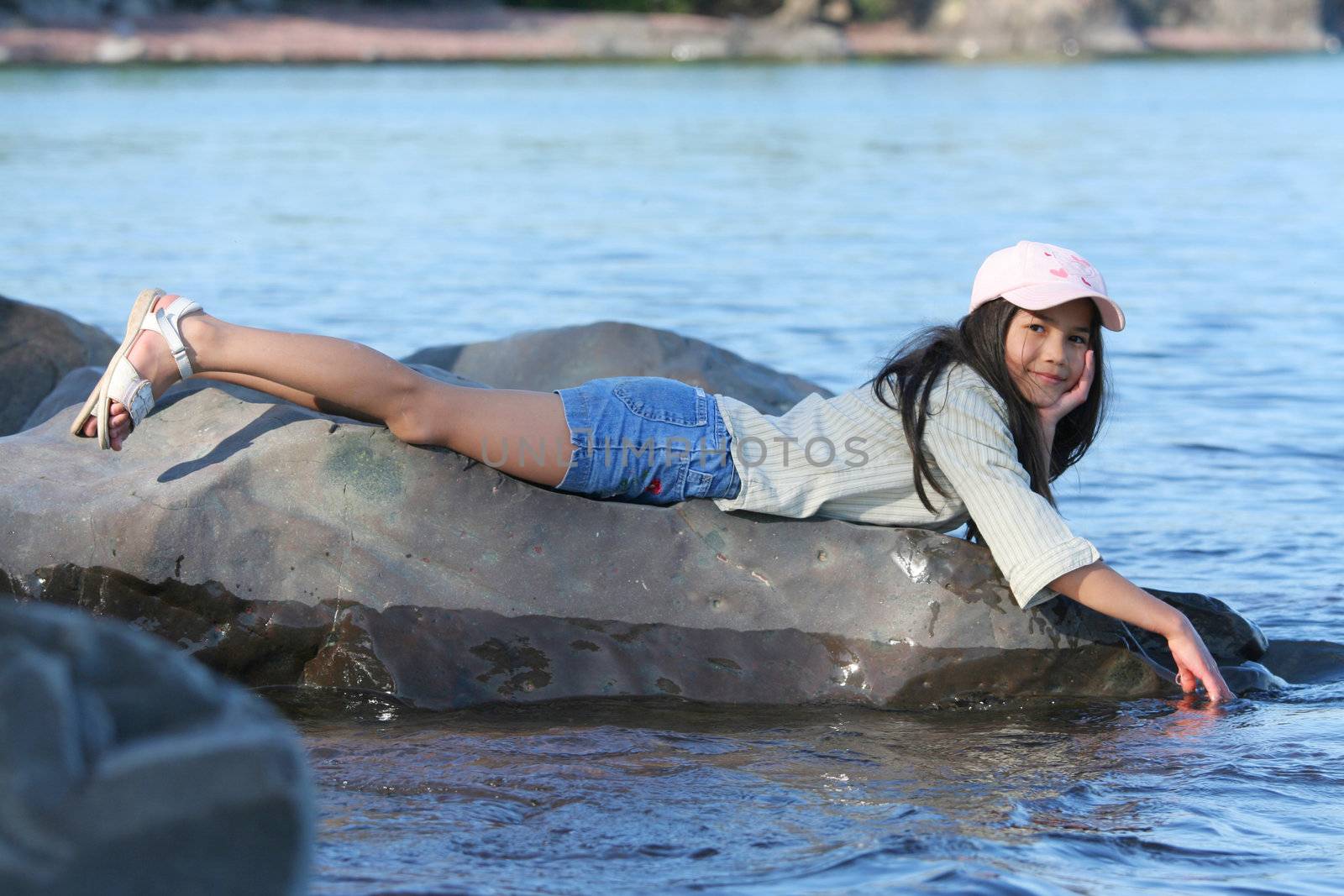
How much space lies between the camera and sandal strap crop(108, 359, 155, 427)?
12.7 ft

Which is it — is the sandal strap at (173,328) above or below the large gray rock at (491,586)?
above

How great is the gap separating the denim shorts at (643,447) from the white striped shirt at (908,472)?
2.1 inches

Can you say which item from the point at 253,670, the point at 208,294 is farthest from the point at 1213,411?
the point at 208,294

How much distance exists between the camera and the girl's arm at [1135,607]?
12.8 ft

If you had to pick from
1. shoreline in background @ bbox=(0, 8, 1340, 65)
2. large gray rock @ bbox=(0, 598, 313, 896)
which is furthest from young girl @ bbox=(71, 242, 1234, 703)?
shoreline in background @ bbox=(0, 8, 1340, 65)

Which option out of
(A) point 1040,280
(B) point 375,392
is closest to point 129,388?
(B) point 375,392

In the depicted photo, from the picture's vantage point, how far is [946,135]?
946 inches

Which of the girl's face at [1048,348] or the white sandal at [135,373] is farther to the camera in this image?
the girl's face at [1048,348]

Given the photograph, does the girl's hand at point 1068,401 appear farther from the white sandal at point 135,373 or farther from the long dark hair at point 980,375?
the white sandal at point 135,373

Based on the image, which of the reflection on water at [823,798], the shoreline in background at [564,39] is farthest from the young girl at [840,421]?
the shoreline in background at [564,39]

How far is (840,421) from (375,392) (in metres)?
1.22

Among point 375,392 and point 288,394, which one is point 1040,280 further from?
point 288,394

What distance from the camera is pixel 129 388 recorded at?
389 cm

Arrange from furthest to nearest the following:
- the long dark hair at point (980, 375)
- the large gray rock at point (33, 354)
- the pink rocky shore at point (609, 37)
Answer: the pink rocky shore at point (609, 37) < the large gray rock at point (33, 354) < the long dark hair at point (980, 375)
